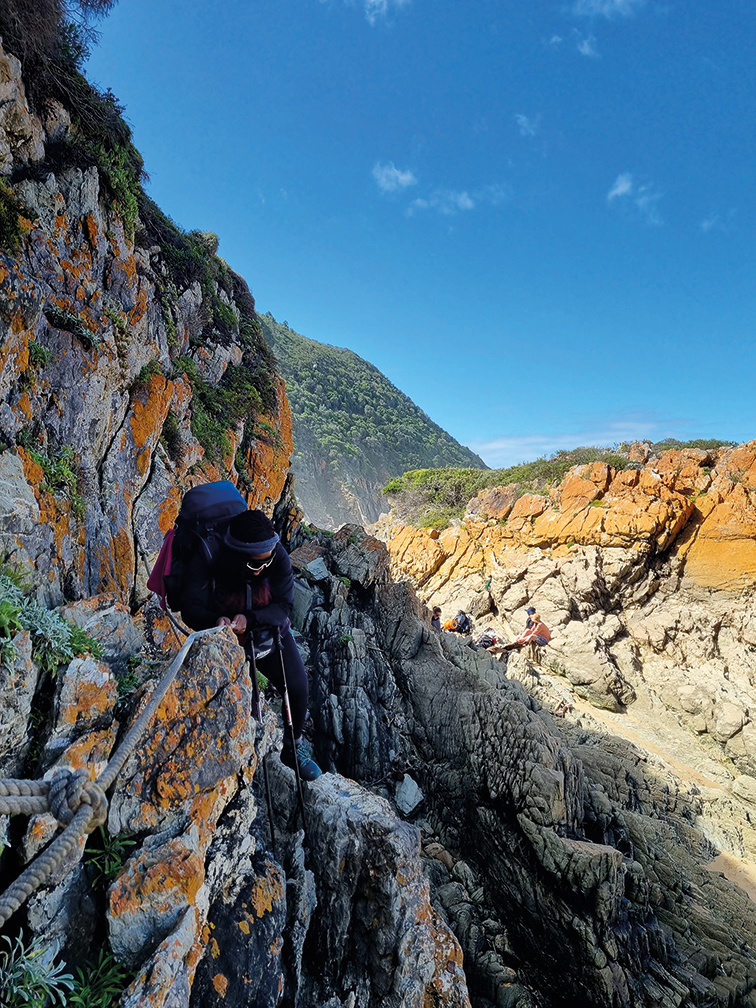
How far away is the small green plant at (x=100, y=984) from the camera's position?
2254mm

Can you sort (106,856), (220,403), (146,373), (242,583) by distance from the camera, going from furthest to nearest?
(220,403) < (146,373) < (242,583) < (106,856)

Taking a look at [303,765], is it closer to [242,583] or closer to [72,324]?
[242,583]

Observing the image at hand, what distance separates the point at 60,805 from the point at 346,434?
2601 inches

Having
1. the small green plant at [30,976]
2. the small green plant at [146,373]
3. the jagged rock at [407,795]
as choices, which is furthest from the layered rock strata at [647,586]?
the small green plant at [30,976]

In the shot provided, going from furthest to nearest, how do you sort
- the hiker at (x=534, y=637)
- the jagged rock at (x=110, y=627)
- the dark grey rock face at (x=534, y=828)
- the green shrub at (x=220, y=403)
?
1. the hiker at (x=534, y=637)
2. the green shrub at (x=220, y=403)
3. the dark grey rock face at (x=534, y=828)
4. the jagged rock at (x=110, y=627)

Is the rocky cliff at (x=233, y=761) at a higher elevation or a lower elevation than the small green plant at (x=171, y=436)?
lower

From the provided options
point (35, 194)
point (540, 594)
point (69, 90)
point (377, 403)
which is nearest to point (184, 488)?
point (35, 194)

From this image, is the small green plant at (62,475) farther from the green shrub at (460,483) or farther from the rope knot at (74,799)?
the green shrub at (460,483)

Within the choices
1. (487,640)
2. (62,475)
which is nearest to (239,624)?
(62,475)

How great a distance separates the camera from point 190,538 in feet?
12.9

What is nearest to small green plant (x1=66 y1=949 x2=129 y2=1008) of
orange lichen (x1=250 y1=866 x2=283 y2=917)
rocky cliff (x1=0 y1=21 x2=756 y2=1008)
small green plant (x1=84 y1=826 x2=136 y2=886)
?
rocky cliff (x1=0 y1=21 x2=756 y2=1008)

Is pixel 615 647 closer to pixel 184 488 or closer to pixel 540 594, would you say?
pixel 540 594

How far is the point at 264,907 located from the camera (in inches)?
127

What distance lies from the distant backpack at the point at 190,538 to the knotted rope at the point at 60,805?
56.6 inches
